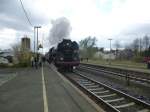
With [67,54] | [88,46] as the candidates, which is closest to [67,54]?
[67,54]

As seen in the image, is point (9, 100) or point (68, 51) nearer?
point (9, 100)

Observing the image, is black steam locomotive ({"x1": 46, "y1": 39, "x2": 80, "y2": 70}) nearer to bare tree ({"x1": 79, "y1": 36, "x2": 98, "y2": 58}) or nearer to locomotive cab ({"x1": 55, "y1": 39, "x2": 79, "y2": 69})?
locomotive cab ({"x1": 55, "y1": 39, "x2": 79, "y2": 69})

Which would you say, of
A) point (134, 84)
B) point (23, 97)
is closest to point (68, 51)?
point (134, 84)

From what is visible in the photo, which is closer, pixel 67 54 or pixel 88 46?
pixel 67 54

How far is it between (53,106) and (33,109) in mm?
869

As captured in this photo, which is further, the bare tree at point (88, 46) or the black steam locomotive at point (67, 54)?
the bare tree at point (88, 46)

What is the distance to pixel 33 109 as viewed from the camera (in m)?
9.63

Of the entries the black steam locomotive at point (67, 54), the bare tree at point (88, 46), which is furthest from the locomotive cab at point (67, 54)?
the bare tree at point (88, 46)

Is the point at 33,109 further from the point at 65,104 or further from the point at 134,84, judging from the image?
the point at 134,84

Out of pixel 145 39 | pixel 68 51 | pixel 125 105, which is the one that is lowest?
pixel 125 105

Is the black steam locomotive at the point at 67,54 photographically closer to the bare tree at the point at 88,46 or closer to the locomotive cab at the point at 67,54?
the locomotive cab at the point at 67,54

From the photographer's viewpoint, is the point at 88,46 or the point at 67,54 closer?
the point at 67,54

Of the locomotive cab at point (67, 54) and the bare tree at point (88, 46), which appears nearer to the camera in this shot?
the locomotive cab at point (67, 54)

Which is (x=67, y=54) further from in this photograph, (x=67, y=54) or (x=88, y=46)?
(x=88, y=46)
